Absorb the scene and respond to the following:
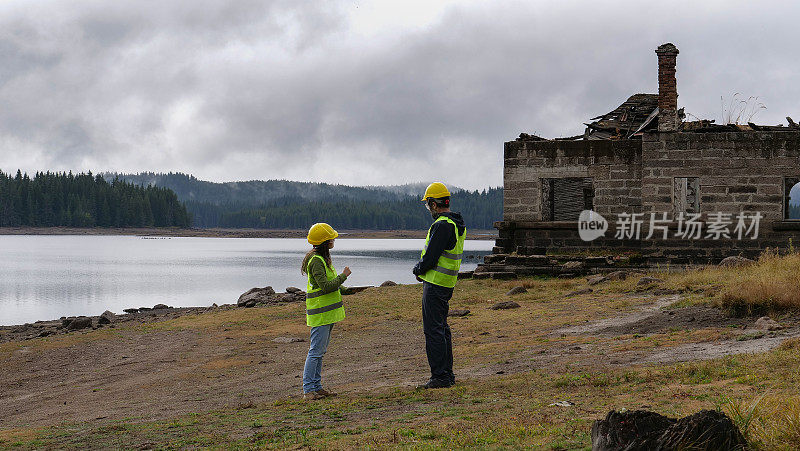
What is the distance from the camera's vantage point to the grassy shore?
632cm

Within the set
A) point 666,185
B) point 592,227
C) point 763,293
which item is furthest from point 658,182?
point 763,293

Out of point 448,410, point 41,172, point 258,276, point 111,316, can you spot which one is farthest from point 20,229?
point 448,410

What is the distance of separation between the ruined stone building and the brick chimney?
1.2 inches

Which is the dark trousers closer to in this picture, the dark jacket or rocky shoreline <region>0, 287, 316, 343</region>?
the dark jacket

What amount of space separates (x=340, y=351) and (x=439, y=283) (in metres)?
5.76

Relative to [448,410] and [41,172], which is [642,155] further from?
[41,172]

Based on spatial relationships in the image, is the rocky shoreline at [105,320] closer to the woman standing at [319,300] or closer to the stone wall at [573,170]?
the stone wall at [573,170]

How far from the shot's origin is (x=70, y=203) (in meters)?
162

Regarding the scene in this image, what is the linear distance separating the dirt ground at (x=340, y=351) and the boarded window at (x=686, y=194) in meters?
5.50

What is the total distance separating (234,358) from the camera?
14203 millimetres

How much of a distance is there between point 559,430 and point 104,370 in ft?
35.7

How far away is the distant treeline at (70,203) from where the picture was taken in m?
157

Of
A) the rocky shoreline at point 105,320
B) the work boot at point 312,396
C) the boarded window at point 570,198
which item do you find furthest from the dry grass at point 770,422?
the boarded window at point 570,198

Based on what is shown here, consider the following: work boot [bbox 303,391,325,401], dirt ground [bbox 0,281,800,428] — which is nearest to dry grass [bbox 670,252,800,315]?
dirt ground [bbox 0,281,800,428]
